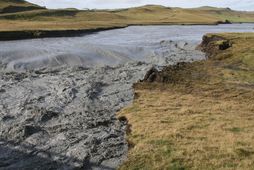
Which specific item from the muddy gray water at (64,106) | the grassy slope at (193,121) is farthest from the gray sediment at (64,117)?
the grassy slope at (193,121)

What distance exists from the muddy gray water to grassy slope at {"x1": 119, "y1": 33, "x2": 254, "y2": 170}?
1.30 m

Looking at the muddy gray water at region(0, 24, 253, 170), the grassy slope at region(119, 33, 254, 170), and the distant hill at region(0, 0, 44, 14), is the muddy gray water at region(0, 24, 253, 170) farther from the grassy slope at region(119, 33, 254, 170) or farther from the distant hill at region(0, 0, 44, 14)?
the distant hill at region(0, 0, 44, 14)

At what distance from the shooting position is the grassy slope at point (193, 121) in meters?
20.2

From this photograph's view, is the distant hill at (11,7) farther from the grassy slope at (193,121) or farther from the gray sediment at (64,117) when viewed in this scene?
the grassy slope at (193,121)

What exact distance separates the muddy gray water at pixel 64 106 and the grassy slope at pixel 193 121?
130cm

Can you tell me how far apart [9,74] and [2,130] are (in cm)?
1881

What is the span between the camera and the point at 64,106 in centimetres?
3031

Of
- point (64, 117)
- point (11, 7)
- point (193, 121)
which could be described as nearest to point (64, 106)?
point (64, 117)

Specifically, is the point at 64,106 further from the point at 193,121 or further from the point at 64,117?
the point at 193,121

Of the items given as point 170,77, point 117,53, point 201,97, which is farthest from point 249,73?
point 117,53

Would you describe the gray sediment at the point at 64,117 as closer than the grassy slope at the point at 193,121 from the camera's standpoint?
No

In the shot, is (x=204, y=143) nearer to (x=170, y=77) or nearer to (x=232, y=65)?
(x=170, y=77)

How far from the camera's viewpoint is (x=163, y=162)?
1975 cm

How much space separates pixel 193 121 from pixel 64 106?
31.7 ft
